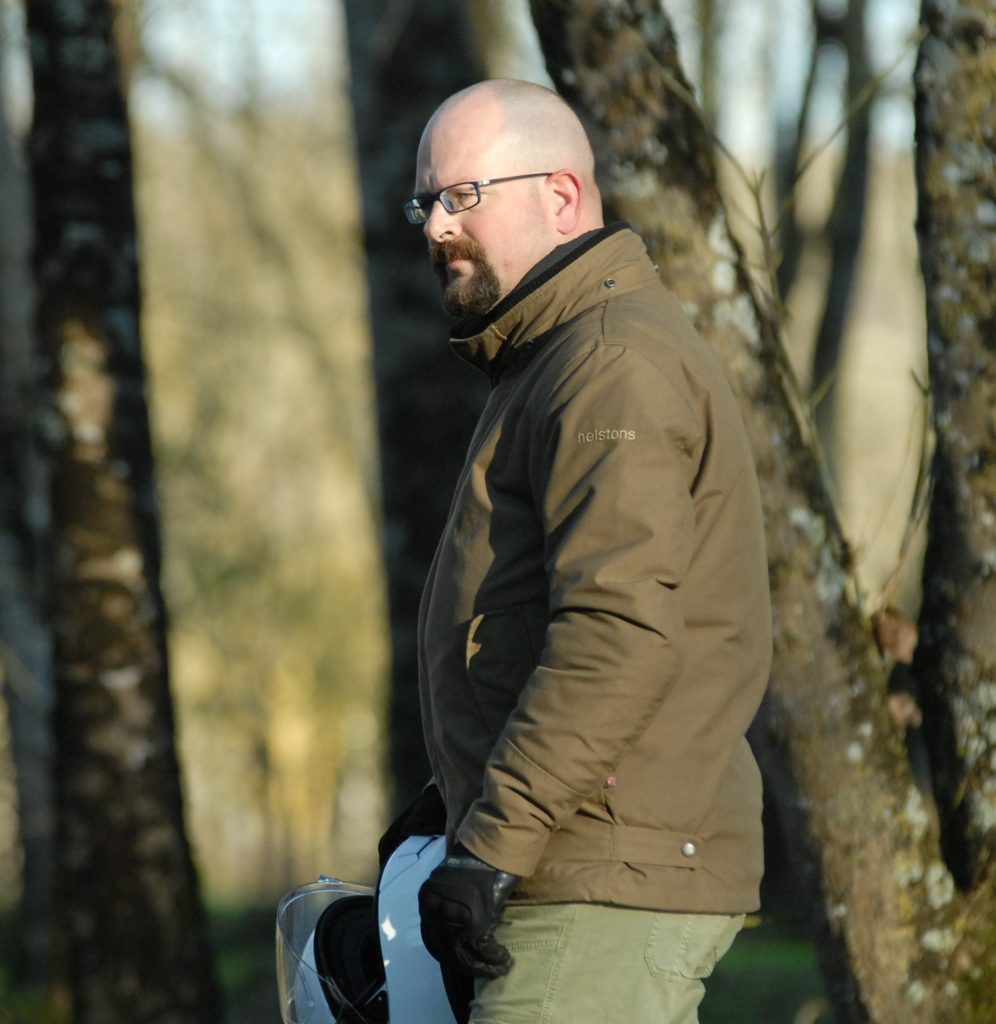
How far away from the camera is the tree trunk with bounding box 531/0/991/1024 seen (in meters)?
3.62

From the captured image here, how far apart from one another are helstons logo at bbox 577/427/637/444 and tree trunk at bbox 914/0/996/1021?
5.18 ft

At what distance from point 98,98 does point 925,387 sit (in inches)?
128

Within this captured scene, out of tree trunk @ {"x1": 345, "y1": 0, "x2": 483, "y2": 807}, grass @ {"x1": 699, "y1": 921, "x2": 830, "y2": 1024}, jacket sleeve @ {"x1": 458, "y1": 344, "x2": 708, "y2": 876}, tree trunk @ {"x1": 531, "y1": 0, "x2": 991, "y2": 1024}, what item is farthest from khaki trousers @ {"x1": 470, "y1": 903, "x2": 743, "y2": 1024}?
tree trunk @ {"x1": 345, "y1": 0, "x2": 483, "y2": 807}

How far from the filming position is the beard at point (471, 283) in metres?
2.70

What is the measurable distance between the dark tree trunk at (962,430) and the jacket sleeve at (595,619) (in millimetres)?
1495

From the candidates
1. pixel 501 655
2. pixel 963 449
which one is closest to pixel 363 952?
pixel 501 655

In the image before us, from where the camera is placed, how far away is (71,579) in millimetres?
A: 5391

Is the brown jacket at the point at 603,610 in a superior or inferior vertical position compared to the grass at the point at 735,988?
superior

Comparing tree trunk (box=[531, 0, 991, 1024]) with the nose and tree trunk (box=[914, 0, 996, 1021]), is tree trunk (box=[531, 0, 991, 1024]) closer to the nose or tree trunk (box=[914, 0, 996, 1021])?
tree trunk (box=[914, 0, 996, 1021])

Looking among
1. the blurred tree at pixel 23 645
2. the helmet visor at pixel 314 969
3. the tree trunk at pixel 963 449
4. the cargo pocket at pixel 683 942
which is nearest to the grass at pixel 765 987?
Answer: the tree trunk at pixel 963 449

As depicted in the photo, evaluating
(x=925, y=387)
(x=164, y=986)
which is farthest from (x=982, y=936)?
(x=164, y=986)

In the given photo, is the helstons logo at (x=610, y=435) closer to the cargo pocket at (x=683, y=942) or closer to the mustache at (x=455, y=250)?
the mustache at (x=455, y=250)

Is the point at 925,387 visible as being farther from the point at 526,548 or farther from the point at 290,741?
the point at 290,741

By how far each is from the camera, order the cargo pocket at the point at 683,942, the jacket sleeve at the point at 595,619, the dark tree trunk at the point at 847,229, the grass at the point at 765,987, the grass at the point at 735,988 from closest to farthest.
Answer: the jacket sleeve at the point at 595,619, the cargo pocket at the point at 683,942, the grass at the point at 765,987, the grass at the point at 735,988, the dark tree trunk at the point at 847,229
